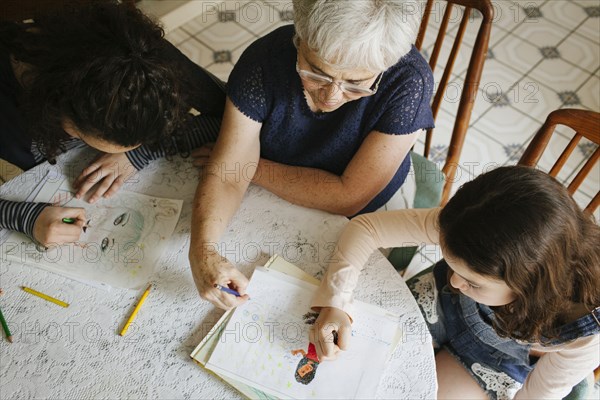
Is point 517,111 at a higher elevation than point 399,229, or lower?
lower

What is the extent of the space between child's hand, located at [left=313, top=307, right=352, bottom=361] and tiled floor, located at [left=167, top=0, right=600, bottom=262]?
1486mm

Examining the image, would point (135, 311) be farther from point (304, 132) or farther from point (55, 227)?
point (304, 132)

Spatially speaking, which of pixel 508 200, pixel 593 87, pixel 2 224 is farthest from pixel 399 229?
pixel 593 87

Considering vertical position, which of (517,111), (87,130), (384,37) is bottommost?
(517,111)

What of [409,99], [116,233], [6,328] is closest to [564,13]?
[409,99]

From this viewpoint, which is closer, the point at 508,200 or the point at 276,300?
the point at 508,200

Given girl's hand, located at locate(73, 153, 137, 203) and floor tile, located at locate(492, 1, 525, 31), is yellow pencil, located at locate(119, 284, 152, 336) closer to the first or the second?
girl's hand, located at locate(73, 153, 137, 203)

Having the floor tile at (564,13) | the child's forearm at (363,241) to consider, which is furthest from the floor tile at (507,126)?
the child's forearm at (363,241)

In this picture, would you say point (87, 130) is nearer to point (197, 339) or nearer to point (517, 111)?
point (197, 339)

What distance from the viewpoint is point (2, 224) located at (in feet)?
3.54

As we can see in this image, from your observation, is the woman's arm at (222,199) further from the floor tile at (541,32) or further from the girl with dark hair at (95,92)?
the floor tile at (541,32)

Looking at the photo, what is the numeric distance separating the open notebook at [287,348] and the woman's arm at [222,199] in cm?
5

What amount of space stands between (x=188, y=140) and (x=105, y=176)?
0.22m

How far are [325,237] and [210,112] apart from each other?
527 mm
